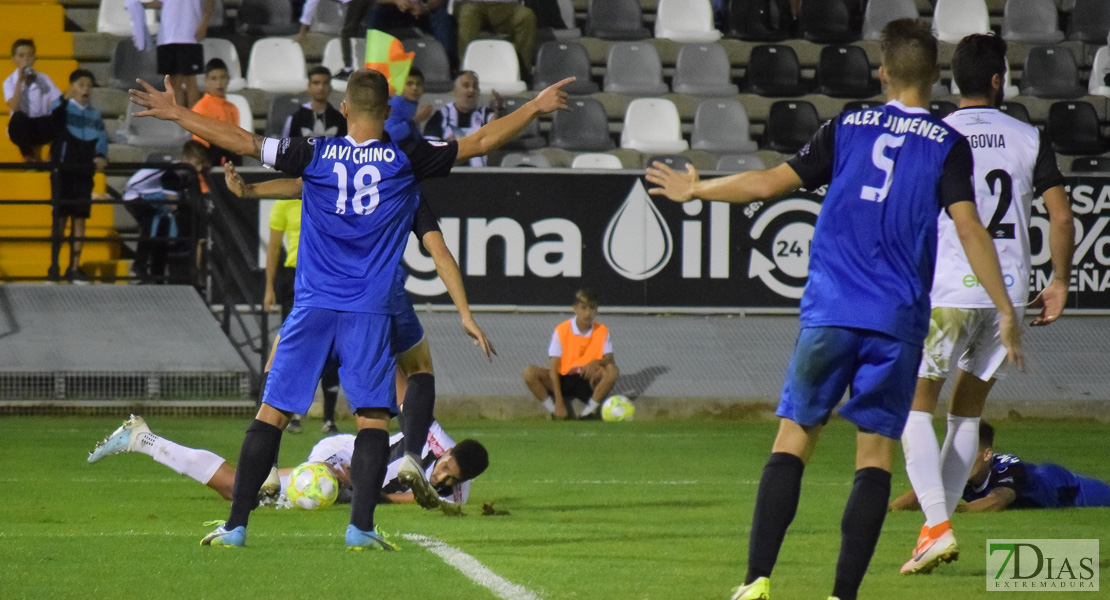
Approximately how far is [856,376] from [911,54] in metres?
1.12

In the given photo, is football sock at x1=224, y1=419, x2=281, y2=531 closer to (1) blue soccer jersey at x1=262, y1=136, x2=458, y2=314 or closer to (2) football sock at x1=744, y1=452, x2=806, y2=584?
(1) blue soccer jersey at x1=262, y1=136, x2=458, y2=314

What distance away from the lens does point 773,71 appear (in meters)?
18.8

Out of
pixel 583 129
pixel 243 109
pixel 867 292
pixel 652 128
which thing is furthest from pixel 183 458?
pixel 652 128

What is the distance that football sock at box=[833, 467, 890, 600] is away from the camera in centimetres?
473

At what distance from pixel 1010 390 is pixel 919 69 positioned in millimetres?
10775

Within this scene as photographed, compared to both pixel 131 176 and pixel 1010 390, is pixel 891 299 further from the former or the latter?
pixel 131 176

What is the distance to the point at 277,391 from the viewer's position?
6309 millimetres

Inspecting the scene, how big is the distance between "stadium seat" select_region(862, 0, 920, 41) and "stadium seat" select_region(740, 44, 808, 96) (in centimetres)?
142

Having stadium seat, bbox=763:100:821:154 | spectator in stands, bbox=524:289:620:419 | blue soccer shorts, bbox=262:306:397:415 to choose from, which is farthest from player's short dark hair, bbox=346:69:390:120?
stadium seat, bbox=763:100:821:154

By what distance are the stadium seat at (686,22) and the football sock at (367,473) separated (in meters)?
13.7

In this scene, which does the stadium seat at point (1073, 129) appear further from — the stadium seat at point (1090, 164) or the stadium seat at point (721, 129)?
the stadium seat at point (721, 129)

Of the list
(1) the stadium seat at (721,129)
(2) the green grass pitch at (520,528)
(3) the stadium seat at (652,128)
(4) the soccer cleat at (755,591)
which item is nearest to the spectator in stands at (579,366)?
(2) the green grass pitch at (520,528)

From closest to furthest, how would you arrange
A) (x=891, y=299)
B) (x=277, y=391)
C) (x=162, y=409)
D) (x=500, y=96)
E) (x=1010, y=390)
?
1. (x=891, y=299)
2. (x=277, y=391)
3. (x=162, y=409)
4. (x=1010, y=390)
5. (x=500, y=96)

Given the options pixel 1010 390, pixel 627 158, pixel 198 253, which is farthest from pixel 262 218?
pixel 1010 390
